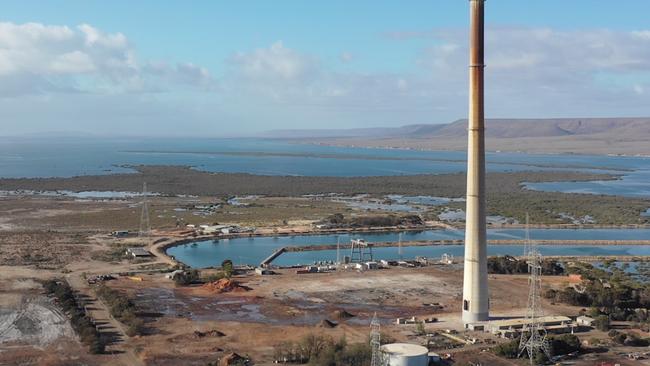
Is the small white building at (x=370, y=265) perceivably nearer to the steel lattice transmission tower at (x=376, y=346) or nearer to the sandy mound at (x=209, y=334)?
the sandy mound at (x=209, y=334)

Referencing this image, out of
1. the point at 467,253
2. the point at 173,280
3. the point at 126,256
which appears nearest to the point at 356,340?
the point at 467,253

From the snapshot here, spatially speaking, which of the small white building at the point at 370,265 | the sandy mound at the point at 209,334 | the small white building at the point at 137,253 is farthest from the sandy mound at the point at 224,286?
the small white building at the point at 137,253

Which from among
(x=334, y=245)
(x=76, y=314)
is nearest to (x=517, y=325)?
(x=76, y=314)

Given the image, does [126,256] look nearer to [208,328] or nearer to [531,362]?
[208,328]

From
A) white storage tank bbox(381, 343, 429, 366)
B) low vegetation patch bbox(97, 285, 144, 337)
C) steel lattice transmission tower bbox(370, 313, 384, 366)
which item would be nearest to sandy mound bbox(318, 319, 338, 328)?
white storage tank bbox(381, 343, 429, 366)

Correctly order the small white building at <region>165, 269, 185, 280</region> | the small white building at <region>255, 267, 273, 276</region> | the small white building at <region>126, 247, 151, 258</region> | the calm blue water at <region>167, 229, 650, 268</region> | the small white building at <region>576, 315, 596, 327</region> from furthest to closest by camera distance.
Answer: the calm blue water at <region>167, 229, 650, 268</region>, the small white building at <region>126, 247, 151, 258</region>, the small white building at <region>255, 267, 273, 276</region>, the small white building at <region>165, 269, 185, 280</region>, the small white building at <region>576, 315, 596, 327</region>

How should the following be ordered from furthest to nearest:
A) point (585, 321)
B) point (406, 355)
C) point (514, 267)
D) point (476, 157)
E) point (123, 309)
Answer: point (514, 267) → point (123, 309) → point (585, 321) → point (476, 157) → point (406, 355)

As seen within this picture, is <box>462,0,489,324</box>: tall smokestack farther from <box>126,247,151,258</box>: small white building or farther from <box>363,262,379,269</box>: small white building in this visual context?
<box>126,247,151,258</box>: small white building

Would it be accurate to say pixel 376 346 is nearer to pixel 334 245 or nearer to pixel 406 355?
pixel 406 355
